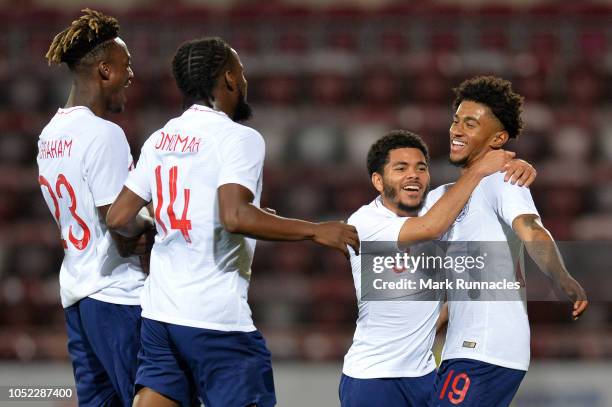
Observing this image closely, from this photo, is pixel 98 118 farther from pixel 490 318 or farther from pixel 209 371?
pixel 490 318

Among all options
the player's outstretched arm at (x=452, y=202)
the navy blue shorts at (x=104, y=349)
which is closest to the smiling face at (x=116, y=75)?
the navy blue shorts at (x=104, y=349)

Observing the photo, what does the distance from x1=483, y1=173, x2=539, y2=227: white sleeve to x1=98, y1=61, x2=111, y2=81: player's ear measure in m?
1.45

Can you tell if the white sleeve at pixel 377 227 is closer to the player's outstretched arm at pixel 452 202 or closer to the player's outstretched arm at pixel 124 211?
the player's outstretched arm at pixel 452 202

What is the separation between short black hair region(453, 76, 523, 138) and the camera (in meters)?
3.50

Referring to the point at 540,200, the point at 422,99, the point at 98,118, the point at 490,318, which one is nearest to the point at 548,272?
the point at 490,318

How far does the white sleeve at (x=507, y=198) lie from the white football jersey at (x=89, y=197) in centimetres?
127

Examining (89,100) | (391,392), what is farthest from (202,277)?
(89,100)

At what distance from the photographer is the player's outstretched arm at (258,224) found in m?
2.96

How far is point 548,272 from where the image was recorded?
309cm

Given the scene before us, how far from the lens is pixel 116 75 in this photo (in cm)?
368

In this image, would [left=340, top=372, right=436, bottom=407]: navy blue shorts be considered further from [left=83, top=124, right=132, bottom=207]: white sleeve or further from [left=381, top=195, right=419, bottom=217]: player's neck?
[left=83, top=124, right=132, bottom=207]: white sleeve

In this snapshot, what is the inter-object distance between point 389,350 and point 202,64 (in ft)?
3.89

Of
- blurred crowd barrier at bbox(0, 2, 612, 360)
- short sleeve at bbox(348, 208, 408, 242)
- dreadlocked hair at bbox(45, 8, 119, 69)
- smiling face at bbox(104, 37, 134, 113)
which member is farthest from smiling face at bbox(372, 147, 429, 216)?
blurred crowd barrier at bbox(0, 2, 612, 360)

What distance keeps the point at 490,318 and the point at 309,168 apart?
5.63m
